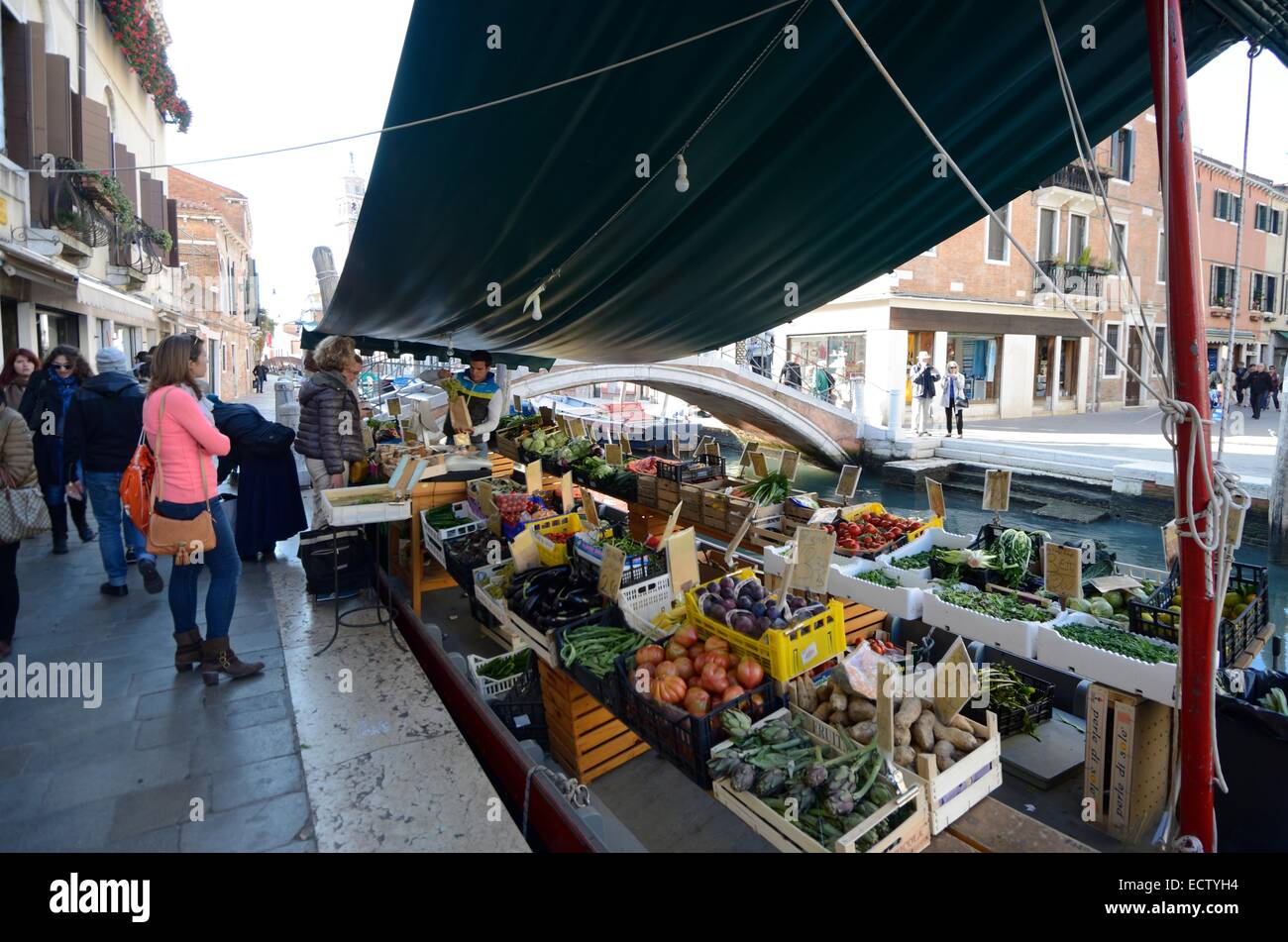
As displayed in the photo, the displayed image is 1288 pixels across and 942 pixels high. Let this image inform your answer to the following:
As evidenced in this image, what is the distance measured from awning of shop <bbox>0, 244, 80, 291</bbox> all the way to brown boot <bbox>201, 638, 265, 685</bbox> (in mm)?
5460

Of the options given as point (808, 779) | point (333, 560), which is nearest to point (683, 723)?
point (808, 779)

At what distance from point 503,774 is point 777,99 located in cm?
316

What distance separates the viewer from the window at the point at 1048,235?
2319 cm

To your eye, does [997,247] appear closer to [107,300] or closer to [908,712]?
[107,300]

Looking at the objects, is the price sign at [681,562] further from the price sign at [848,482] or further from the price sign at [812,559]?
the price sign at [848,482]

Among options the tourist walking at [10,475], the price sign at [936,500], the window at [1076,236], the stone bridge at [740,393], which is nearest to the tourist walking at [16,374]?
the tourist walking at [10,475]

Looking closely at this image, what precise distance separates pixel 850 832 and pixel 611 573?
163cm

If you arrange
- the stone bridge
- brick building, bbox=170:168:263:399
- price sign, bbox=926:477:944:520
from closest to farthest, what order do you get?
price sign, bbox=926:477:944:520, the stone bridge, brick building, bbox=170:168:263:399

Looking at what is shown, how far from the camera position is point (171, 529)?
10.3ft

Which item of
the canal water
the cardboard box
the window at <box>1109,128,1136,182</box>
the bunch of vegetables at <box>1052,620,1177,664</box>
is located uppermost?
the window at <box>1109,128,1136,182</box>

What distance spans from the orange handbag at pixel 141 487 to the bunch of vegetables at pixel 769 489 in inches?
159

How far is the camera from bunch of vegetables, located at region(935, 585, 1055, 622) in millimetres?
3689

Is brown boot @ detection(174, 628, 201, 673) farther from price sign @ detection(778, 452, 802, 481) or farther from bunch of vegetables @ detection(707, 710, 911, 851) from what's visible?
price sign @ detection(778, 452, 802, 481)

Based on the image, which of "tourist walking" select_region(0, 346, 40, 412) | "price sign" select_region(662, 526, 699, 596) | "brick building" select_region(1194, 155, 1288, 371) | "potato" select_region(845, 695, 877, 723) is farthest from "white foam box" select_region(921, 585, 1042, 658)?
"brick building" select_region(1194, 155, 1288, 371)
